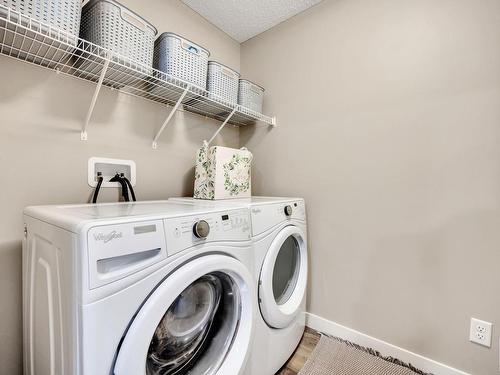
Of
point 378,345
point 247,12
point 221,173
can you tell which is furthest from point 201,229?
point 247,12

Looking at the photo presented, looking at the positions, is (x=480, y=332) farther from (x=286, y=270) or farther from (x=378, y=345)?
(x=286, y=270)

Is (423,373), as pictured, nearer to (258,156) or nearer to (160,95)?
(258,156)

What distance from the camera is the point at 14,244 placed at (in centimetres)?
108

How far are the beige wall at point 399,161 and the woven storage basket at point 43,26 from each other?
1.35 m

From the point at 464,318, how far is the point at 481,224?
0.48m

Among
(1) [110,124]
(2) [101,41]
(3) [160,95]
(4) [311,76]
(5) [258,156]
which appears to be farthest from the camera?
(5) [258,156]

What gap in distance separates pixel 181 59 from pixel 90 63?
17.4 inches

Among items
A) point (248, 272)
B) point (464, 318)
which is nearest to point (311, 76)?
point (248, 272)

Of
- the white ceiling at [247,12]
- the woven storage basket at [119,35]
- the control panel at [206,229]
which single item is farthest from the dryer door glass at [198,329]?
the white ceiling at [247,12]

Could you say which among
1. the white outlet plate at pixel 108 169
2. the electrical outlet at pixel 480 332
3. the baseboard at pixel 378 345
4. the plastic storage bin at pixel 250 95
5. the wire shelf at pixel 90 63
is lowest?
the baseboard at pixel 378 345

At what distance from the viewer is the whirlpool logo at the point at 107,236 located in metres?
0.61

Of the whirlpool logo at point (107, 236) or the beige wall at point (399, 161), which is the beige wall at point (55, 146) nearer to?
the whirlpool logo at point (107, 236)

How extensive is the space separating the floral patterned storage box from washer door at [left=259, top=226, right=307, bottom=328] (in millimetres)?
433

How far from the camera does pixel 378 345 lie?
1.46 meters
